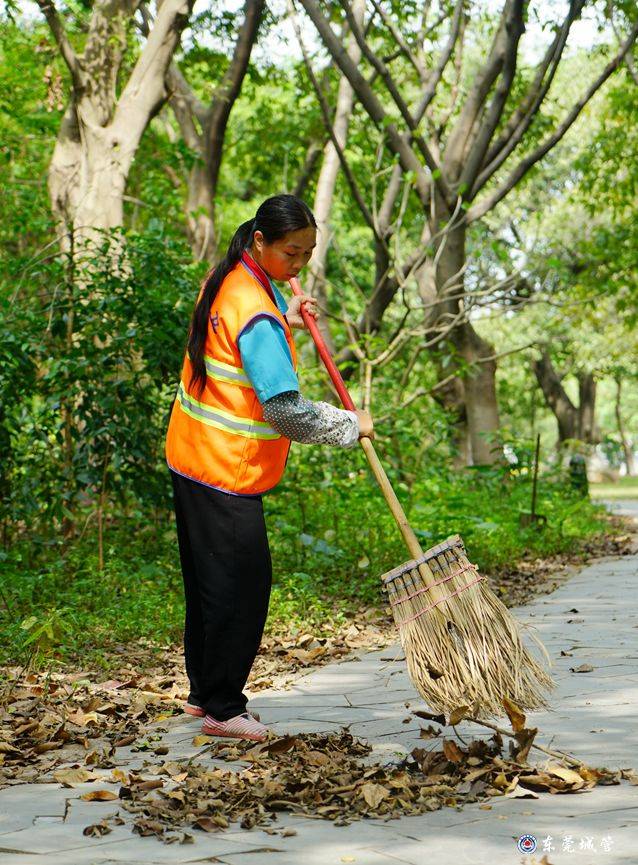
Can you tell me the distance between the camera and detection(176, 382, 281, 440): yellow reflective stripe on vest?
4.00m

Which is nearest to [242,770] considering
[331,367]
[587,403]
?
[331,367]

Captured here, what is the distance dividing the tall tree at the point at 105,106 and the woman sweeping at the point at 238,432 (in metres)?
5.64

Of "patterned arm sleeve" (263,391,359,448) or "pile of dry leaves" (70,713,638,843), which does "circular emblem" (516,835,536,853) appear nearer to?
"pile of dry leaves" (70,713,638,843)

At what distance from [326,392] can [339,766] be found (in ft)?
29.8

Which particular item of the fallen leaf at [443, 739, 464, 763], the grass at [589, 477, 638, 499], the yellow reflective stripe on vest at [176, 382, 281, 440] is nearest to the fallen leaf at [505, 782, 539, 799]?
the fallen leaf at [443, 739, 464, 763]

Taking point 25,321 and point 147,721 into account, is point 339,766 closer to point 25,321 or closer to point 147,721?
point 147,721

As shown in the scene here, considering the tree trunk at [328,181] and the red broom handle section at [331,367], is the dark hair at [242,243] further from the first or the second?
the tree trunk at [328,181]

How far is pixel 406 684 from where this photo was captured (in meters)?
4.95

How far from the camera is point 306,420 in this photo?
392cm

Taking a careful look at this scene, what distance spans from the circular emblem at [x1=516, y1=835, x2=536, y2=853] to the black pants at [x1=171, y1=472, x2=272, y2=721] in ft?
4.99

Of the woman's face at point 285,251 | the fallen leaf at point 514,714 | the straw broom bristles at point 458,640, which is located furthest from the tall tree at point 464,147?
the fallen leaf at point 514,714

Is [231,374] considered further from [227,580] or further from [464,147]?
[464,147]

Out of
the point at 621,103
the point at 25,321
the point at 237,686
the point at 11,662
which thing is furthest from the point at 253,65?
the point at 237,686

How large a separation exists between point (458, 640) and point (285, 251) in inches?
59.8
